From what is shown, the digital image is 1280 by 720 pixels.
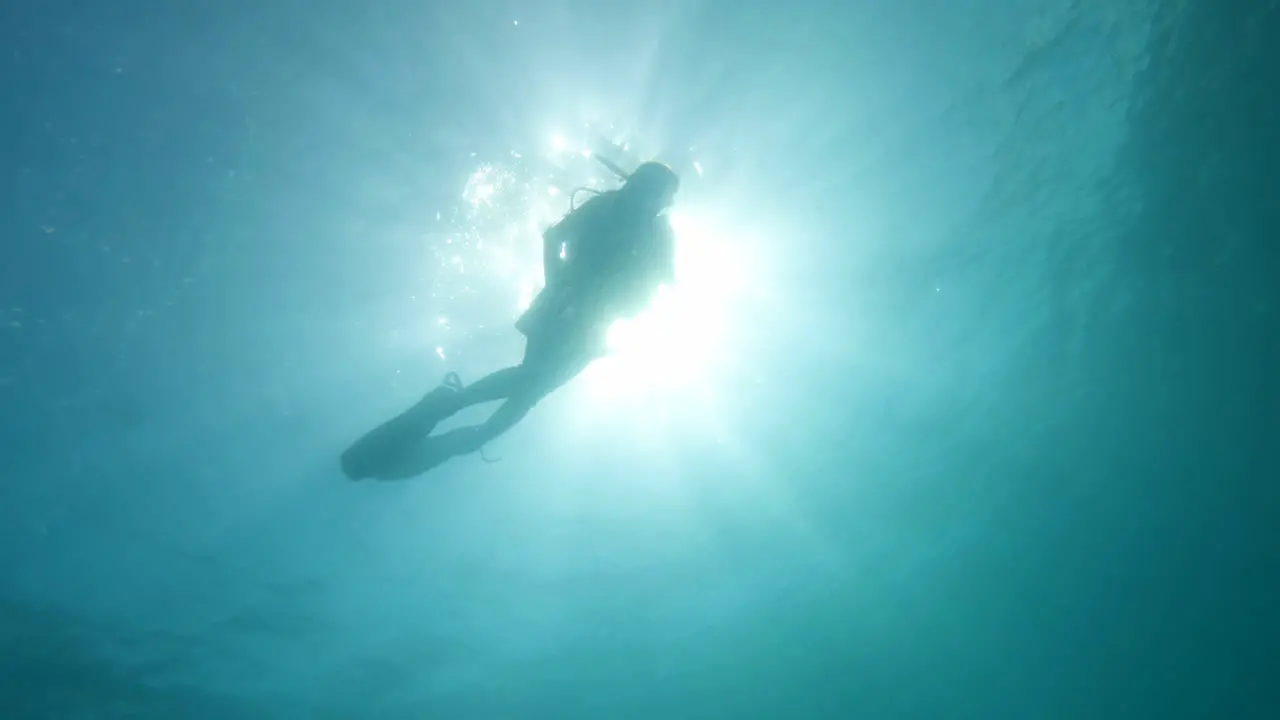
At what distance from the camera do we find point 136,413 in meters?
10.4

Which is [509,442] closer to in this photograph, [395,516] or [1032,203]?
[395,516]

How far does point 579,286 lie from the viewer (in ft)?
20.6

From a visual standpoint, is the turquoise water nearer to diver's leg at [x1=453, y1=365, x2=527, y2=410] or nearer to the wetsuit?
→ the wetsuit

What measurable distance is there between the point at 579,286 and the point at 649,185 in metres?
1.22

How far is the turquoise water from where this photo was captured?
26.3ft

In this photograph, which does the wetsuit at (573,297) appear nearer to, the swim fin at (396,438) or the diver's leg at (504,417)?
the diver's leg at (504,417)

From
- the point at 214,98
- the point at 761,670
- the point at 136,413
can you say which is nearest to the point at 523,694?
the point at 761,670

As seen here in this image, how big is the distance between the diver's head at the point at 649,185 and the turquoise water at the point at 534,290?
210cm

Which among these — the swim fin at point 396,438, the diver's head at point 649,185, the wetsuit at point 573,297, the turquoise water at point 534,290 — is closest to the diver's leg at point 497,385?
the wetsuit at point 573,297

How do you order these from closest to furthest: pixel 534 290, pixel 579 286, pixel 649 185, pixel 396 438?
pixel 396 438 < pixel 649 185 < pixel 579 286 < pixel 534 290

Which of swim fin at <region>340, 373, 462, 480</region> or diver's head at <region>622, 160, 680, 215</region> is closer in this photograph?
swim fin at <region>340, 373, 462, 480</region>

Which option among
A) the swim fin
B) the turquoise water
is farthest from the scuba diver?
the turquoise water

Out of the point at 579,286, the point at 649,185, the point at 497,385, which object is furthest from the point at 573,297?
the point at 649,185

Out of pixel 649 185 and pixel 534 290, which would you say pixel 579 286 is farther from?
pixel 534 290
